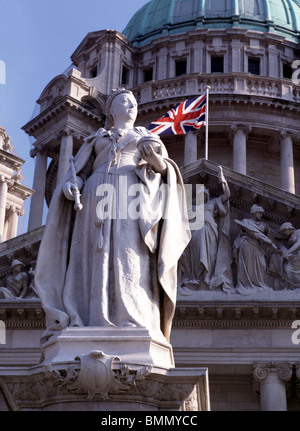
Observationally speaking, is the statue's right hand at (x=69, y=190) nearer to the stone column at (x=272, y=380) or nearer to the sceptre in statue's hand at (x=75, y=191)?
the sceptre in statue's hand at (x=75, y=191)

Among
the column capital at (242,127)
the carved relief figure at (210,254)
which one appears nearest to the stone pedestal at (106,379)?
the carved relief figure at (210,254)

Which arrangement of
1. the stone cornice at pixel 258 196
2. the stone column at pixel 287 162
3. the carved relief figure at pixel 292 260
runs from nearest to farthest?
the carved relief figure at pixel 292 260 < the stone cornice at pixel 258 196 < the stone column at pixel 287 162

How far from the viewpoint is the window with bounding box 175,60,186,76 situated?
54097mm

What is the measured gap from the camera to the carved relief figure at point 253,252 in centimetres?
2344

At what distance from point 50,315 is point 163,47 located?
4823 cm

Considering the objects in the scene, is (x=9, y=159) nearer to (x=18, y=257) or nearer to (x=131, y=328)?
(x=18, y=257)

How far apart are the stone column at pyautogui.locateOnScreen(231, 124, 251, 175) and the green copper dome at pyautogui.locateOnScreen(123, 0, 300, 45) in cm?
1005

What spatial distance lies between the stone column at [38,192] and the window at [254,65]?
14.1 metres

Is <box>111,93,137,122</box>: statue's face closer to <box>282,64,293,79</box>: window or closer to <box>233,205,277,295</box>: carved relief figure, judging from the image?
<box>233,205,277,295</box>: carved relief figure

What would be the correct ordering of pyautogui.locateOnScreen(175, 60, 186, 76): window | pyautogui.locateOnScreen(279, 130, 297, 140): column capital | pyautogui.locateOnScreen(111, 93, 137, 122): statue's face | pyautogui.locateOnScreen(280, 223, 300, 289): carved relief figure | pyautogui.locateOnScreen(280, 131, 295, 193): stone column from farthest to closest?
1. pyautogui.locateOnScreen(175, 60, 186, 76): window
2. pyautogui.locateOnScreen(279, 130, 297, 140): column capital
3. pyautogui.locateOnScreen(280, 131, 295, 193): stone column
4. pyautogui.locateOnScreen(280, 223, 300, 289): carved relief figure
5. pyautogui.locateOnScreen(111, 93, 137, 122): statue's face

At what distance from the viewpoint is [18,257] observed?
24.6 m

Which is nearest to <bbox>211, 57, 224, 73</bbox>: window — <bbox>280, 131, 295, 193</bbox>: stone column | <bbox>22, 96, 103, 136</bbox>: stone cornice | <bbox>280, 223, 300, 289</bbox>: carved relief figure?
<bbox>280, 131, 295, 193</bbox>: stone column

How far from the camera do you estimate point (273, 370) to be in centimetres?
2259

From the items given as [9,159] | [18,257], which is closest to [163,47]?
[9,159]
